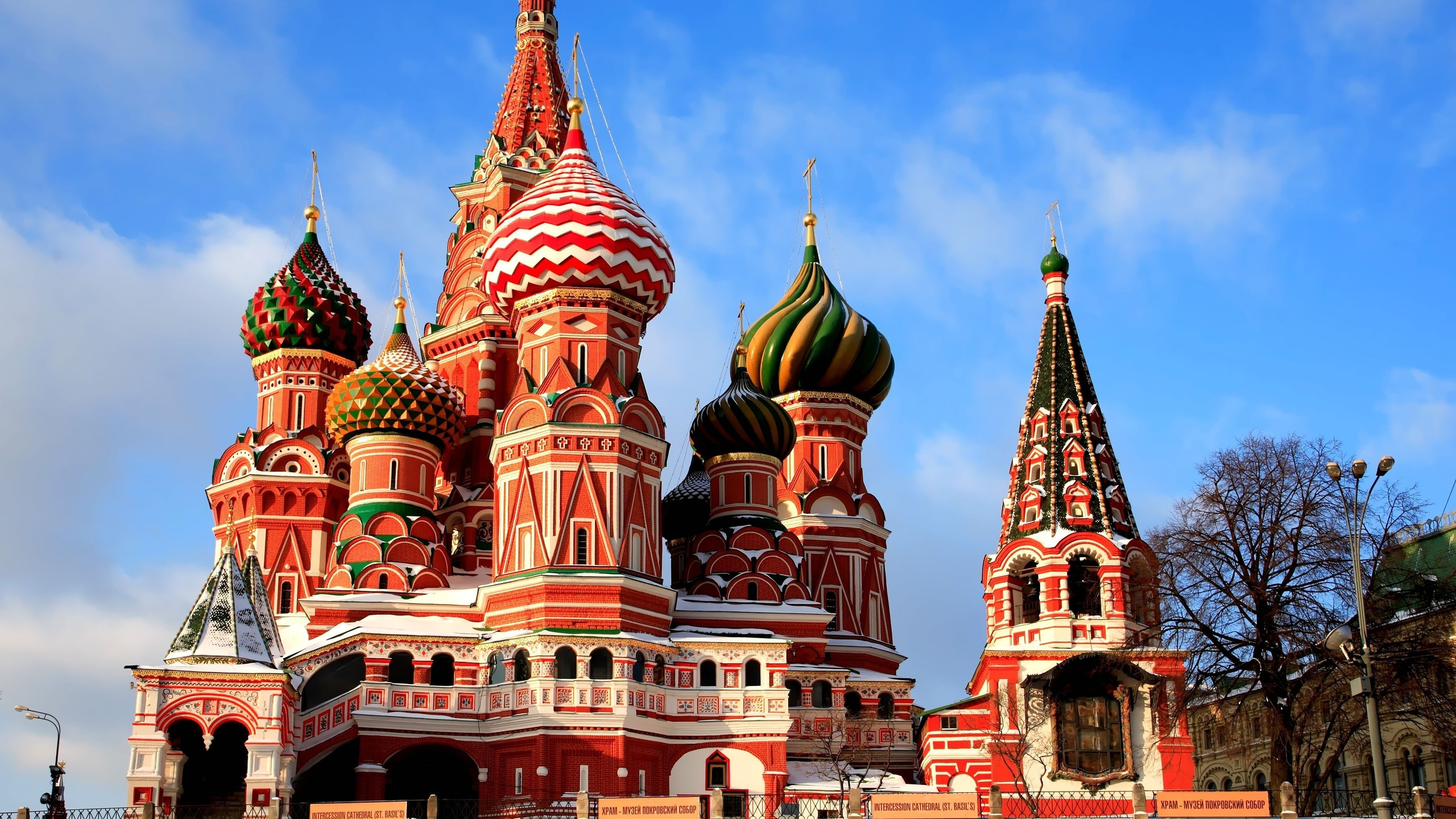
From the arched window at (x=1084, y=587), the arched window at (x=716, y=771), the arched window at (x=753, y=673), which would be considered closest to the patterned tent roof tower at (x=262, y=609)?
the arched window at (x=716, y=771)

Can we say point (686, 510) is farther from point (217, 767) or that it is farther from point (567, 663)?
point (217, 767)

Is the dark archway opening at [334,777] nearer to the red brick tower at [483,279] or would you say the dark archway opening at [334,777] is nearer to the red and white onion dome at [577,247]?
the red brick tower at [483,279]

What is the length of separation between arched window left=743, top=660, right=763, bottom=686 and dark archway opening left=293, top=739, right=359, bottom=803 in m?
7.39

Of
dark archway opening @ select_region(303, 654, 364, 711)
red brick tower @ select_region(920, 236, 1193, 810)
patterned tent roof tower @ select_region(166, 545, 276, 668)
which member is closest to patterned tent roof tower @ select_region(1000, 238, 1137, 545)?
red brick tower @ select_region(920, 236, 1193, 810)

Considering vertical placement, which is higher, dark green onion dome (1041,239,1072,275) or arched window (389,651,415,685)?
dark green onion dome (1041,239,1072,275)

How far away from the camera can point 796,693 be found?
35250mm

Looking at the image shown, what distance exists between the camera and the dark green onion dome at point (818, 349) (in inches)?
1636

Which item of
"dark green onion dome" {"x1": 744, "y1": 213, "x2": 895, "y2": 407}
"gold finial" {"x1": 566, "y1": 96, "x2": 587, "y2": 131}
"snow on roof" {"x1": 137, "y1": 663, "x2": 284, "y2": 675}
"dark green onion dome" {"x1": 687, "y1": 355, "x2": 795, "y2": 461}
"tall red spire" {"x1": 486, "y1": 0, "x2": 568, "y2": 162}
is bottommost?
"snow on roof" {"x1": 137, "y1": 663, "x2": 284, "y2": 675}

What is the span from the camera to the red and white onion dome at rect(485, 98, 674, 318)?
1351 inches

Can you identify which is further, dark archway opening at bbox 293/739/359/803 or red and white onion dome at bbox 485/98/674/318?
red and white onion dome at bbox 485/98/674/318

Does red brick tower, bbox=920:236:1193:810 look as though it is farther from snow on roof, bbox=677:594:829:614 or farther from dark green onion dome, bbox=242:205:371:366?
dark green onion dome, bbox=242:205:371:366

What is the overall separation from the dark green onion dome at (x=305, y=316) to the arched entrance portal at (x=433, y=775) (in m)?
13.3

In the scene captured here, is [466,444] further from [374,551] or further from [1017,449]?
[1017,449]

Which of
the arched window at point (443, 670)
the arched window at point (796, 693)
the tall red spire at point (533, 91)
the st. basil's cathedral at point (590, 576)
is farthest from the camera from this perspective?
the tall red spire at point (533, 91)
